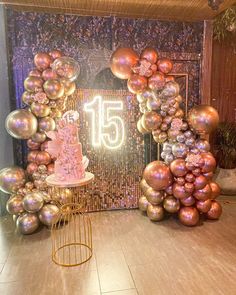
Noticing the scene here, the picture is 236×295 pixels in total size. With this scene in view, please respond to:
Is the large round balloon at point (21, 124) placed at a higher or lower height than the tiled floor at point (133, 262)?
higher

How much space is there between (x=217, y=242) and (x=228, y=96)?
3.03m

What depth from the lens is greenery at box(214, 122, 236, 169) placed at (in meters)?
4.21

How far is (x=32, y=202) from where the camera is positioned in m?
2.65

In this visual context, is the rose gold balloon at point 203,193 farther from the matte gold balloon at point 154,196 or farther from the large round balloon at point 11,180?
the large round balloon at point 11,180

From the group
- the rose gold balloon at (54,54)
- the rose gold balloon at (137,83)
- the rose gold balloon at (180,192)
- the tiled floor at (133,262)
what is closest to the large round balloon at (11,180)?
the tiled floor at (133,262)

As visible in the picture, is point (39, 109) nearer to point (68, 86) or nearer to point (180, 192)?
point (68, 86)

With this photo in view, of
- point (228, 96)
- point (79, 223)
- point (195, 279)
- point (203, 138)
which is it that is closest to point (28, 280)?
point (79, 223)

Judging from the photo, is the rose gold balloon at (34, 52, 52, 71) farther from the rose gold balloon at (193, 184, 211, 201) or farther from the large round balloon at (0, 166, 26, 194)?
the rose gold balloon at (193, 184, 211, 201)

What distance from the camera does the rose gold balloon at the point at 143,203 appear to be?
3.17m

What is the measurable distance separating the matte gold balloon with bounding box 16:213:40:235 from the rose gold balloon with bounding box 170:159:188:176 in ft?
5.02

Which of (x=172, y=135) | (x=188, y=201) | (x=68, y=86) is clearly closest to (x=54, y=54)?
(x=68, y=86)

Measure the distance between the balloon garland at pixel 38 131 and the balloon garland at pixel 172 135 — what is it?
64 centimetres

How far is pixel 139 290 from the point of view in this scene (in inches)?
74.7

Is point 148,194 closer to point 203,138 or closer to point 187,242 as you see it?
point 187,242
